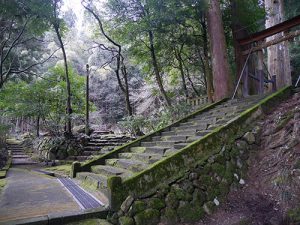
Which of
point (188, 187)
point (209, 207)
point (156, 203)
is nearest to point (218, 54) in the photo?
point (188, 187)

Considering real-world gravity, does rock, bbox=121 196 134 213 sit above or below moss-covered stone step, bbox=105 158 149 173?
below

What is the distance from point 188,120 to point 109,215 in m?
4.63

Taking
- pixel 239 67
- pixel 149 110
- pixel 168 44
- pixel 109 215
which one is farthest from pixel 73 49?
pixel 109 215

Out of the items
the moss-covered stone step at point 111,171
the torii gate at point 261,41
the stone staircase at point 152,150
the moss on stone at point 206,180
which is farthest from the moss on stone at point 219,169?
the torii gate at point 261,41

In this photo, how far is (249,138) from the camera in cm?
528

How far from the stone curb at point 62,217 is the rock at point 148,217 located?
1.51 feet

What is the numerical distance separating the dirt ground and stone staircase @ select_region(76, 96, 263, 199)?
1.09 m

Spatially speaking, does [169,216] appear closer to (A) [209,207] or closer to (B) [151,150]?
(A) [209,207]

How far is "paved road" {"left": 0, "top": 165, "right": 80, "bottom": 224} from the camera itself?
3.58 meters

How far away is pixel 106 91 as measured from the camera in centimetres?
2286

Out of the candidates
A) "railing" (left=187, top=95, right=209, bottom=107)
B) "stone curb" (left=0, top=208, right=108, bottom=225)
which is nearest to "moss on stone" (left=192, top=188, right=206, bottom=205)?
"stone curb" (left=0, top=208, right=108, bottom=225)

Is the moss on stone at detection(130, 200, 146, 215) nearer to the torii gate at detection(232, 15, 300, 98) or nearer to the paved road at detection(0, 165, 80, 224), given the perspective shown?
the paved road at detection(0, 165, 80, 224)

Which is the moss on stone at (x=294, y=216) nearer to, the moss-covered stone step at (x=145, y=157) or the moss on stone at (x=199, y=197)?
the moss on stone at (x=199, y=197)

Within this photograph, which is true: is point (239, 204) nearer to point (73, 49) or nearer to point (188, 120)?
point (188, 120)
